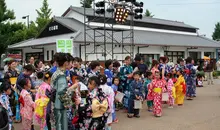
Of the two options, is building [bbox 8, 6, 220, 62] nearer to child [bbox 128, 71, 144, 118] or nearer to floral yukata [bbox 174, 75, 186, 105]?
floral yukata [bbox 174, 75, 186, 105]

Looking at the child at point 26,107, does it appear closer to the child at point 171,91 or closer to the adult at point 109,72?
the adult at point 109,72

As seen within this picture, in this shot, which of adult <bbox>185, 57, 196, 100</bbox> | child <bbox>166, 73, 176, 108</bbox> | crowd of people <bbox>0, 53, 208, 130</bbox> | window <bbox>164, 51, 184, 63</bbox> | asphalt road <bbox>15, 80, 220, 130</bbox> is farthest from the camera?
window <bbox>164, 51, 184, 63</bbox>

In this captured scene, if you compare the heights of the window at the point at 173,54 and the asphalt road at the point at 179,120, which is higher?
the window at the point at 173,54

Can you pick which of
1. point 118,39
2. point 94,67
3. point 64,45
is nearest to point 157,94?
point 94,67

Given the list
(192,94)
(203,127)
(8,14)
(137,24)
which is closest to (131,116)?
(203,127)

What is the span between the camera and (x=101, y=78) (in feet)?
16.9

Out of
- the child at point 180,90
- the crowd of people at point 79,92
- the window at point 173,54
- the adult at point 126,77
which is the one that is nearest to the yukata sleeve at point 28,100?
the crowd of people at point 79,92

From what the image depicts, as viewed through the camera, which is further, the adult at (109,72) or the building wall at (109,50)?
the building wall at (109,50)

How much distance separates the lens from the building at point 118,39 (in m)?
20.4

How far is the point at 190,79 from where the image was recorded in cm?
1048

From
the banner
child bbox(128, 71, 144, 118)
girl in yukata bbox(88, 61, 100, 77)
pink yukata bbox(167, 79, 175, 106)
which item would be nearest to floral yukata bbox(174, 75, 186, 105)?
pink yukata bbox(167, 79, 175, 106)

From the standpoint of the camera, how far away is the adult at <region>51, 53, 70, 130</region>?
4301mm

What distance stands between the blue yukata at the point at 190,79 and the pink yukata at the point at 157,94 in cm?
249

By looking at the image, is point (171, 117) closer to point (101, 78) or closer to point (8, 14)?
point (101, 78)
